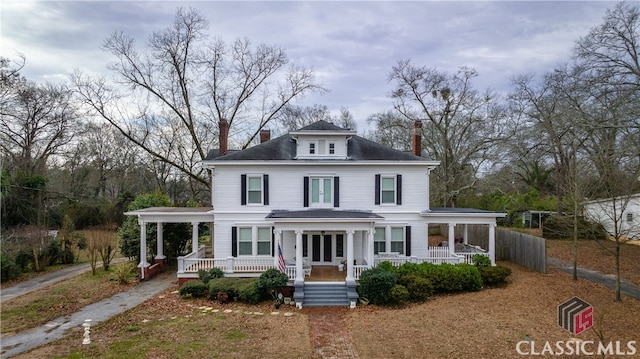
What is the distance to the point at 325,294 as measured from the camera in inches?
649

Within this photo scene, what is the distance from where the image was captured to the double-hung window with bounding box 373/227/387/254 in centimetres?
2031

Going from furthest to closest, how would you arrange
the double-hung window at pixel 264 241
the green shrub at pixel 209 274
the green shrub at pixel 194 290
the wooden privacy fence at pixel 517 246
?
the double-hung window at pixel 264 241 < the wooden privacy fence at pixel 517 246 < the green shrub at pixel 209 274 < the green shrub at pixel 194 290

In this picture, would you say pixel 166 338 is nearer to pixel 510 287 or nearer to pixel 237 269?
pixel 237 269

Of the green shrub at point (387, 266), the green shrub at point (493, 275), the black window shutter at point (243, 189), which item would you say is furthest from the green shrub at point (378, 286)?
the black window shutter at point (243, 189)

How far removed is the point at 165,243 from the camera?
24.6m

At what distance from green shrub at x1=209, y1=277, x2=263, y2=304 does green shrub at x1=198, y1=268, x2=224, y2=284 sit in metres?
0.86

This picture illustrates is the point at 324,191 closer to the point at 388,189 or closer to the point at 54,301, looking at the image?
the point at 388,189

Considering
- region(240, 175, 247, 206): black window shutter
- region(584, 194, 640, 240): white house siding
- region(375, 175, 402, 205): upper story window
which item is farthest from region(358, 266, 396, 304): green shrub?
region(584, 194, 640, 240): white house siding

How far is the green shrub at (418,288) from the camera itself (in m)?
16.0

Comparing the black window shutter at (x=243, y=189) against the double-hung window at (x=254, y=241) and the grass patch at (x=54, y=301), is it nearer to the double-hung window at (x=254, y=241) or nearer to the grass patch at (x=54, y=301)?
the double-hung window at (x=254, y=241)

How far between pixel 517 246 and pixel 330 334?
584 inches

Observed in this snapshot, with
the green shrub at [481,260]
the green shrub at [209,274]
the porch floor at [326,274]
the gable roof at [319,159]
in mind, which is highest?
the gable roof at [319,159]

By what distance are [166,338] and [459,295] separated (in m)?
11.8

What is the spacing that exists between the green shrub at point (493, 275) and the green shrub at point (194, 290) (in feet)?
41.2
